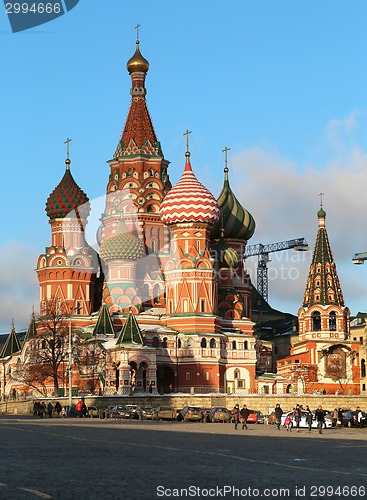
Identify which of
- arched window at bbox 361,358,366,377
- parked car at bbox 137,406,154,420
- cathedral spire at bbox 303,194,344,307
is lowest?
parked car at bbox 137,406,154,420

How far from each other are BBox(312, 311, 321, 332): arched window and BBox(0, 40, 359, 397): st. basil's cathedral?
115mm

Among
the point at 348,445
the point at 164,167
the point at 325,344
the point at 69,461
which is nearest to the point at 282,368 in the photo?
the point at 325,344

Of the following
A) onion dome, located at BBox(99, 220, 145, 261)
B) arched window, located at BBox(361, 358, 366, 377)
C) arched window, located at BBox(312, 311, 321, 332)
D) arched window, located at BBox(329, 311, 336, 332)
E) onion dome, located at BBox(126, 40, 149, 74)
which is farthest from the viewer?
arched window, located at BBox(361, 358, 366, 377)

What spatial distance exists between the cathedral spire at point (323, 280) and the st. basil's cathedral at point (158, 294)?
143 mm

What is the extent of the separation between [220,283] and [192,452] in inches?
2873

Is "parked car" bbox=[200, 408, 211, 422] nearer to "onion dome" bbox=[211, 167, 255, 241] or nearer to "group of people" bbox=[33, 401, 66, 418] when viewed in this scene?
"group of people" bbox=[33, 401, 66, 418]

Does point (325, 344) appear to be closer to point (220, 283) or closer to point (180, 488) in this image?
point (220, 283)

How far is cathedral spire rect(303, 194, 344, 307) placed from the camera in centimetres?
10256

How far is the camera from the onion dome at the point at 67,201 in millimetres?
96188

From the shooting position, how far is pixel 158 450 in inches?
996

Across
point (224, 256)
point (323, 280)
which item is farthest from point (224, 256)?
point (323, 280)

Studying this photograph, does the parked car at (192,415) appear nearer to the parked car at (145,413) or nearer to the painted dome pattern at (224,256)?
the parked car at (145,413)

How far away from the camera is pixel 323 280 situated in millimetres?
102938

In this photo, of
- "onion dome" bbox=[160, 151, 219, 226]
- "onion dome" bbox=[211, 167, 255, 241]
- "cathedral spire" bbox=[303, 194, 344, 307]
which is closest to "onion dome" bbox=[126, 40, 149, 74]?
"onion dome" bbox=[160, 151, 219, 226]
